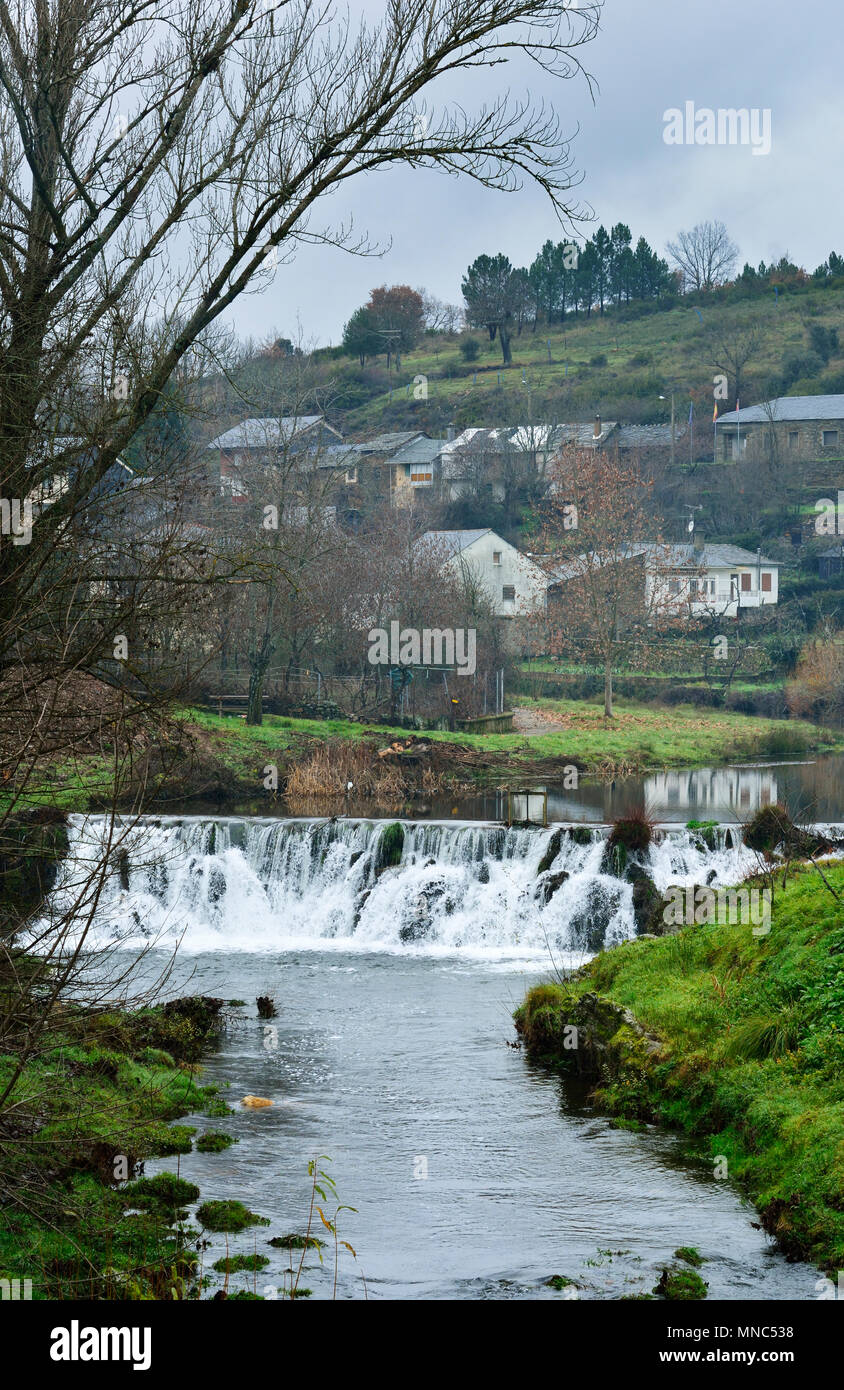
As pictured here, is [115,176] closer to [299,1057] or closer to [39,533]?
[39,533]

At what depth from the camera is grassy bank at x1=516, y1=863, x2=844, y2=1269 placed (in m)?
9.03

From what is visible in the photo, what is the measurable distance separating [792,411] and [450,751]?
41.6 m

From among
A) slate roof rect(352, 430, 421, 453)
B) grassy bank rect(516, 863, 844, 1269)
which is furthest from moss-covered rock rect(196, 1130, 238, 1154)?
slate roof rect(352, 430, 421, 453)

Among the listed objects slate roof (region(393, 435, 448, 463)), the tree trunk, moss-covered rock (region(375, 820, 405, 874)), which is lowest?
moss-covered rock (region(375, 820, 405, 874))

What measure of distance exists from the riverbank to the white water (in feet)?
9.61

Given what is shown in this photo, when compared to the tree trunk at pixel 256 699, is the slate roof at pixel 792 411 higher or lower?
higher

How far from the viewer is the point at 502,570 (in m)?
53.3

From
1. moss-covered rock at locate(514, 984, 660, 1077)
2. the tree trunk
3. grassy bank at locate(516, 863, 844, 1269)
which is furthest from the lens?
the tree trunk

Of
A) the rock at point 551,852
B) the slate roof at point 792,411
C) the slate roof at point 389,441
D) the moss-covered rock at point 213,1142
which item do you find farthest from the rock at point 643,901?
the slate roof at point 792,411

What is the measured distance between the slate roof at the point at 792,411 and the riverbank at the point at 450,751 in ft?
95.8

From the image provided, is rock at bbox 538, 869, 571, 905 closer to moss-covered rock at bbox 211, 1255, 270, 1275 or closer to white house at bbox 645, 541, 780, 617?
moss-covered rock at bbox 211, 1255, 270, 1275

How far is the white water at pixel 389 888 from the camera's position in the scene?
1942 cm

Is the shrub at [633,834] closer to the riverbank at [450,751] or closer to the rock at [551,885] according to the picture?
the rock at [551,885]
